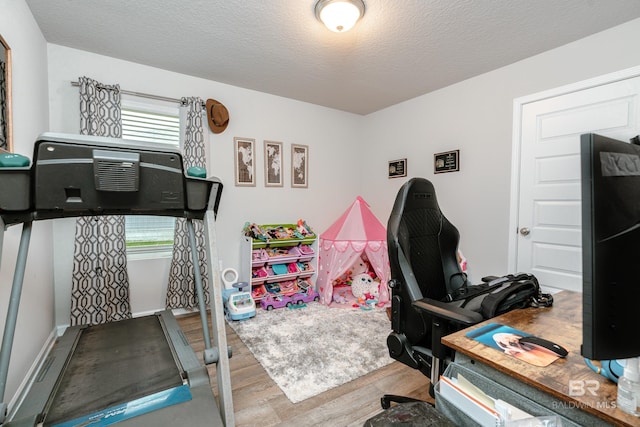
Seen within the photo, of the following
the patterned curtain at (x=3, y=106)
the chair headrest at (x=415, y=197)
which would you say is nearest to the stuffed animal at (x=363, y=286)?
the chair headrest at (x=415, y=197)

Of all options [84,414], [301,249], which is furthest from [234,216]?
[84,414]

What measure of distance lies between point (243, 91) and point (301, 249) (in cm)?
202

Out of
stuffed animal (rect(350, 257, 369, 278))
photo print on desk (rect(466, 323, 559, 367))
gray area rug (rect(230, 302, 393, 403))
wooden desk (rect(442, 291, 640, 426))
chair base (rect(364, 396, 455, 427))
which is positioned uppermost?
photo print on desk (rect(466, 323, 559, 367))

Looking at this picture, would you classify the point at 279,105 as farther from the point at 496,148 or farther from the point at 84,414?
the point at 84,414

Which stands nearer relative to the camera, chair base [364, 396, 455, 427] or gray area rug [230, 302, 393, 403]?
chair base [364, 396, 455, 427]

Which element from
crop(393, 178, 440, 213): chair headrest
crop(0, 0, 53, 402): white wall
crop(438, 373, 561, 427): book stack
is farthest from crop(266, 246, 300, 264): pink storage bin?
crop(438, 373, 561, 427): book stack

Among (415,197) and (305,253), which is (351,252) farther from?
(415,197)

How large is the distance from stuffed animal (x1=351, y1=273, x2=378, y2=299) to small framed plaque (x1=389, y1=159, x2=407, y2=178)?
139 centimetres

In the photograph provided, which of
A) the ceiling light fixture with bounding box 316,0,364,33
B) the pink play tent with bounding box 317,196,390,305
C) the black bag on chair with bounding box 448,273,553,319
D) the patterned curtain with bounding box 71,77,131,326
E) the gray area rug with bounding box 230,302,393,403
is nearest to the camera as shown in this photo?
the black bag on chair with bounding box 448,273,553,319

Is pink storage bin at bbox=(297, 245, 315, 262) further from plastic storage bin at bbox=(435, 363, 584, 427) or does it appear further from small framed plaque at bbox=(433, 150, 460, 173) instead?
plastic storage bin at bbox=(435, 363, 584, 427)

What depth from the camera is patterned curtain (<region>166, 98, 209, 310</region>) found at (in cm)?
288

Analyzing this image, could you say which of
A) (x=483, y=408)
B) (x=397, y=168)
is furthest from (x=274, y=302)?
(x=483, y=408)

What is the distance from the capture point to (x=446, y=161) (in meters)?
3.28

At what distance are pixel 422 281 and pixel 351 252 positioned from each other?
1.70 m
